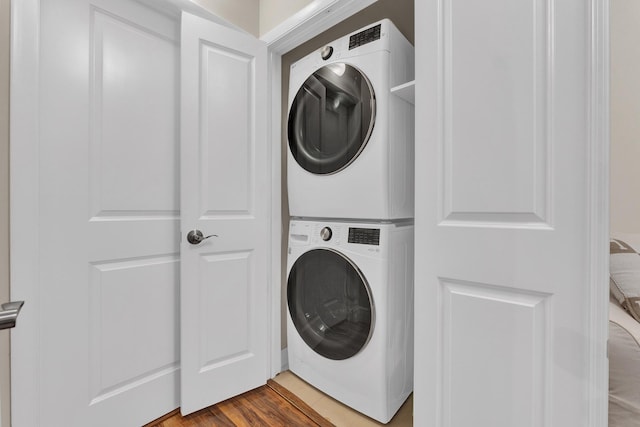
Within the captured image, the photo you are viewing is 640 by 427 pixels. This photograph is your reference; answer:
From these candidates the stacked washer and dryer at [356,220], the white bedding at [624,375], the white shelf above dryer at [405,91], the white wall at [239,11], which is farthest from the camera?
the white wall at [239,11]

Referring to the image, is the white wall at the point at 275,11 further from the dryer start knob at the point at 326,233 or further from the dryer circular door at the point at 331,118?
the dryer start knob at the point at 326,233

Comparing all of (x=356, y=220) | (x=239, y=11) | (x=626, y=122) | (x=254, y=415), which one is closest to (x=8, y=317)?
(x=356, y=220)

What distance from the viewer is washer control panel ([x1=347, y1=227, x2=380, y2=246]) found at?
1321 mm

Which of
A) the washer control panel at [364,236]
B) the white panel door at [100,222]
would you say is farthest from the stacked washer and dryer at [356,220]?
the white panel door at [100,222]

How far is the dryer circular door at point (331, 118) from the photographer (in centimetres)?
136

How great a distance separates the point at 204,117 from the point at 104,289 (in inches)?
36.3

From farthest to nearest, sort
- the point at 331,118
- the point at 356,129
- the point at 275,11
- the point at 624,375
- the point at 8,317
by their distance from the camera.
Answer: the point at 275,11
the point at 331,118
the point at 356,129
the point at 624,375
the point at 8,317

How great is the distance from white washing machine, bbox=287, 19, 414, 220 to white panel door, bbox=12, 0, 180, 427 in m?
0.69

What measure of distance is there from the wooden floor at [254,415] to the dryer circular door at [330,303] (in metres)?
0.29

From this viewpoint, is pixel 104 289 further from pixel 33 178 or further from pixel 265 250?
pixel 265 250

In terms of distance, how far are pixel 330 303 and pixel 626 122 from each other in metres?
1.29

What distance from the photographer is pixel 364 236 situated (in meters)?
1.36

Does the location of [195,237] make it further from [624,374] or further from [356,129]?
[624,374]

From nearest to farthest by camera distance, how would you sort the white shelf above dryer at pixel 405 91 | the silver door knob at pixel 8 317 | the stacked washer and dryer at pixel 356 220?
the silver door knob at pixel 8 317 < the white shelf above dryer at pixel 405 91 < the stacked washer and dryer at pixel 356 220
